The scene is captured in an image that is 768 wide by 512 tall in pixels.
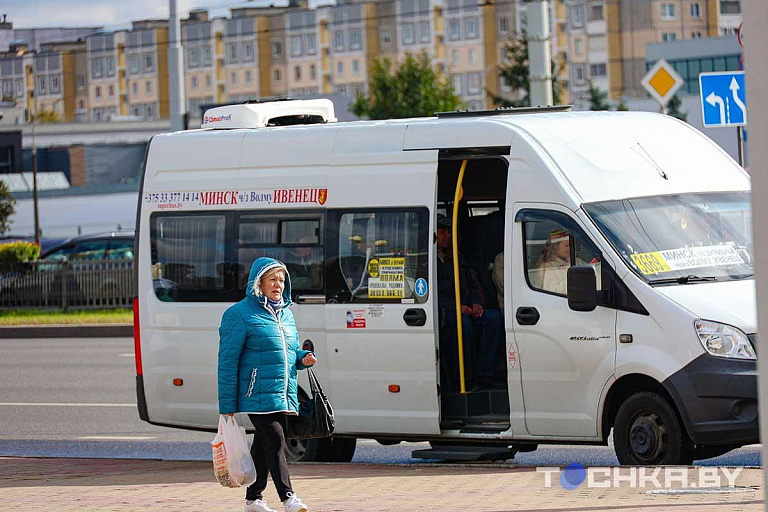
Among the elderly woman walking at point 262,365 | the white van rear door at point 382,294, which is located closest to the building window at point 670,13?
the white van rear door at point 382,294

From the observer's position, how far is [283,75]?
132 metres

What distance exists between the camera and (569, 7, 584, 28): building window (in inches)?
4624

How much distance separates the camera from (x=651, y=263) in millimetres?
8672

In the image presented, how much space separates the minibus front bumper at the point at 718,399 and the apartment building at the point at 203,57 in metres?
126

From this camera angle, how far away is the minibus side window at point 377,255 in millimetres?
9531

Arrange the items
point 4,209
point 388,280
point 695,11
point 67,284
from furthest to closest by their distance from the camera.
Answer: point 695,11, point 4,209, point 67,284, point 388,280

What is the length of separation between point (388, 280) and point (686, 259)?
6.96 ft

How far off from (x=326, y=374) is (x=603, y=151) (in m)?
2.56

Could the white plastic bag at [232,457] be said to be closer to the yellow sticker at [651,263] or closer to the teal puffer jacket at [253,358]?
the teal puffer jacket at [253,358]

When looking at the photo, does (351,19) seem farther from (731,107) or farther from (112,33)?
(731,107)

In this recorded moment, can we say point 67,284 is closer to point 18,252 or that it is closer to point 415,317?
point 18,252

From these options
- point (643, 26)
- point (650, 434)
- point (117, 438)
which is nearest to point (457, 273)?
point (650, 434)

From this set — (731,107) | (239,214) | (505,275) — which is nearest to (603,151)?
(505,275)

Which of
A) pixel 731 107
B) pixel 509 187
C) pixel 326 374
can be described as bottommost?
pixel 326 374
